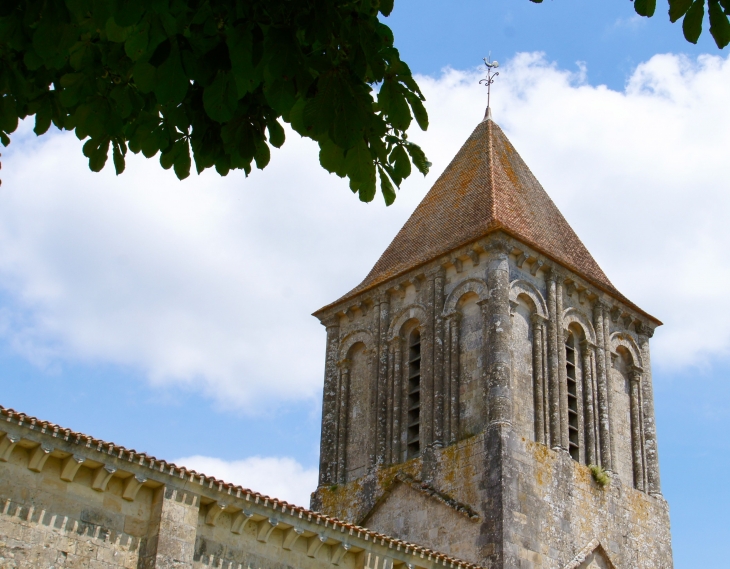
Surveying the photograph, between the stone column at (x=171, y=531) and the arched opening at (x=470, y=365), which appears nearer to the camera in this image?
the stone column at (x=171, y=531)

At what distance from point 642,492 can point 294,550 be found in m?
9.61

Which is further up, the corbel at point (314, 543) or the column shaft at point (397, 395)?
the column shaft at point (397, 395)

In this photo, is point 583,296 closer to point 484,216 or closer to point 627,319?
point 627,319

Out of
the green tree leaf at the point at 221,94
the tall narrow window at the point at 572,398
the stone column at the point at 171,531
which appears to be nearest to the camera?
the green tree leaf at the point at 221,94

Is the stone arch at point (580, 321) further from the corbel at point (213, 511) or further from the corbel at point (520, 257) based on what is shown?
the corbel at point (213, 511)

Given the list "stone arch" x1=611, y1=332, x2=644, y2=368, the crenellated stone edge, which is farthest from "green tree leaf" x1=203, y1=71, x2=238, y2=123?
"stone arch" x1=611, y1=332, x2=644, y2=368

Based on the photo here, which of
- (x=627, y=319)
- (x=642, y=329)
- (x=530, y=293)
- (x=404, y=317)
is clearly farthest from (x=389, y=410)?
(x=642, y=329)

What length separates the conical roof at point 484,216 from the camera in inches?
851

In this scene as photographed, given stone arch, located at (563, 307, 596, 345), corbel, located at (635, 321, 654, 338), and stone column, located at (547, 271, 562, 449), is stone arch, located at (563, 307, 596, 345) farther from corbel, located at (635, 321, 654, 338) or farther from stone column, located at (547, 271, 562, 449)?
corbel, located at (635, 321, 654, 338)

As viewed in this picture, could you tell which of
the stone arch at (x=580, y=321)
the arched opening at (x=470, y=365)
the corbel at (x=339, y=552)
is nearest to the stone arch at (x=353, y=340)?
the arched opening at (x=470, y=365)

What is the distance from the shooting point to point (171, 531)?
1292 cm

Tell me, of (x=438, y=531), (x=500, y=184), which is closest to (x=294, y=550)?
(x=438, y=531)

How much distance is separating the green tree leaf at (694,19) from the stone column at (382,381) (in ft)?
54.1

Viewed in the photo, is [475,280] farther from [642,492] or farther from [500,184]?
[642,492]
